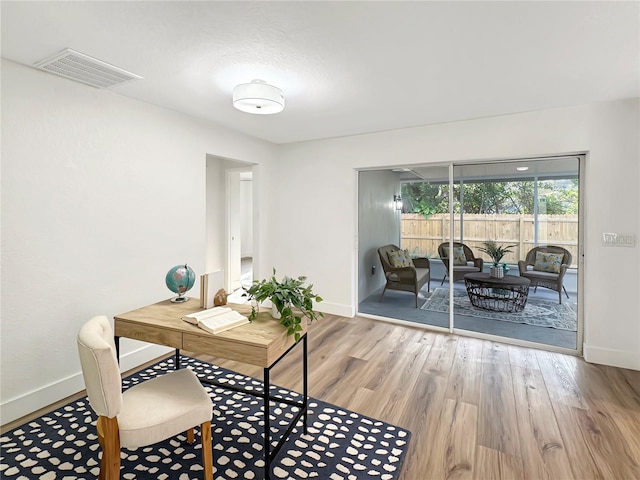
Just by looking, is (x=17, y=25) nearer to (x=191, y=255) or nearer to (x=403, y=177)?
(x=191, y=255)

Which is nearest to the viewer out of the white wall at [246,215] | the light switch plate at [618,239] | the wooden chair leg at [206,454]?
the wooden chair leg at [206,454]

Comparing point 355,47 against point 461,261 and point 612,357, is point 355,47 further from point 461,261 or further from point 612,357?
point 612,357

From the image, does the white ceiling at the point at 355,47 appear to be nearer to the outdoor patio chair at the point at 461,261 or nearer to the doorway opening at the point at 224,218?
the outdoor patio chair at the point at 461,261

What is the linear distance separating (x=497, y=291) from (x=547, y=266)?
22.4 inches

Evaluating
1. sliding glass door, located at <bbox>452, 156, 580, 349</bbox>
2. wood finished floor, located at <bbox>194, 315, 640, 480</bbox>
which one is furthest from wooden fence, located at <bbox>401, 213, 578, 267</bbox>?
wood finished floor, located at <bbox>194, 315, 640, 480</bbox>

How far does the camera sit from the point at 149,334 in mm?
A: 1958

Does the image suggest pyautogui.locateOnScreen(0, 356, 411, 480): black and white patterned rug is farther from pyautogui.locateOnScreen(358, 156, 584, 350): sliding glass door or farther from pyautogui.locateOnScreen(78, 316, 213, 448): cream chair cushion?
pyautogui.locateOnScreen(358, 156, 584, 350): sliding glass door

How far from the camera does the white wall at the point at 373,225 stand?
441cm

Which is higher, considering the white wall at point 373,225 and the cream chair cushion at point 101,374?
the white wall at point 373,225

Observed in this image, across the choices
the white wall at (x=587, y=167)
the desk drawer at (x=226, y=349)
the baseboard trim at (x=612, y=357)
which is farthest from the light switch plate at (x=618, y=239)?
the desk drawer at (x=226, y=349)

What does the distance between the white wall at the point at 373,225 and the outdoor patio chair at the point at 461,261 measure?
630 millimetres

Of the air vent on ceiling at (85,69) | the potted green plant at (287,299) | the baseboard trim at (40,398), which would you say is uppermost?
the air vent on ceiling at (85,69)

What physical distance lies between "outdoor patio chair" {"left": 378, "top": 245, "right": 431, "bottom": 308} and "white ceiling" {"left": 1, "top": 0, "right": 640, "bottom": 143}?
6.32ft

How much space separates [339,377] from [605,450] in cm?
181
